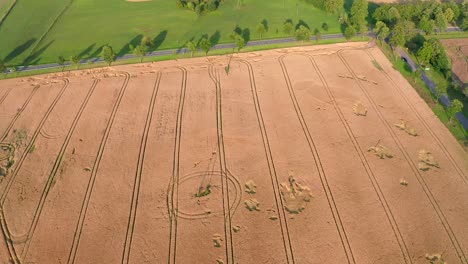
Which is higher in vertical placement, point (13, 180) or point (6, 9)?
point (6, 9)

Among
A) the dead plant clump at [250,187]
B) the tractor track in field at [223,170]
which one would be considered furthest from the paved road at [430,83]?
the tractor track in field at [223,170]

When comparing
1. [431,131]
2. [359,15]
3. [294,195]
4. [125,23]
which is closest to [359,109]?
[431,131]

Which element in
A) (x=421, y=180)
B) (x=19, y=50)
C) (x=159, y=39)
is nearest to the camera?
(x=421, y=180)

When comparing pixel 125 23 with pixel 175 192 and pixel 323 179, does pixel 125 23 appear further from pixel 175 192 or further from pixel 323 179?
pixel 323 179

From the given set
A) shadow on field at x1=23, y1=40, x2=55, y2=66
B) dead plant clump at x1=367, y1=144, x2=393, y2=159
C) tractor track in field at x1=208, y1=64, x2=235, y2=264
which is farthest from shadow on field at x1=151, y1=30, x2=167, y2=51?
dead plant clump at x1=367, y1=144, x2=393, y2=159

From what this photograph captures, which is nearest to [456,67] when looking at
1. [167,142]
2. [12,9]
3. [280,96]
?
[280,96]

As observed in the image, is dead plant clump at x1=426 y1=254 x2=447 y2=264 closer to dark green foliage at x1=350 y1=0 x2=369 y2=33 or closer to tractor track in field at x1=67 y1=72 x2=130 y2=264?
tractor track in field at x1=67 y1=72 x2=130 y2=264
